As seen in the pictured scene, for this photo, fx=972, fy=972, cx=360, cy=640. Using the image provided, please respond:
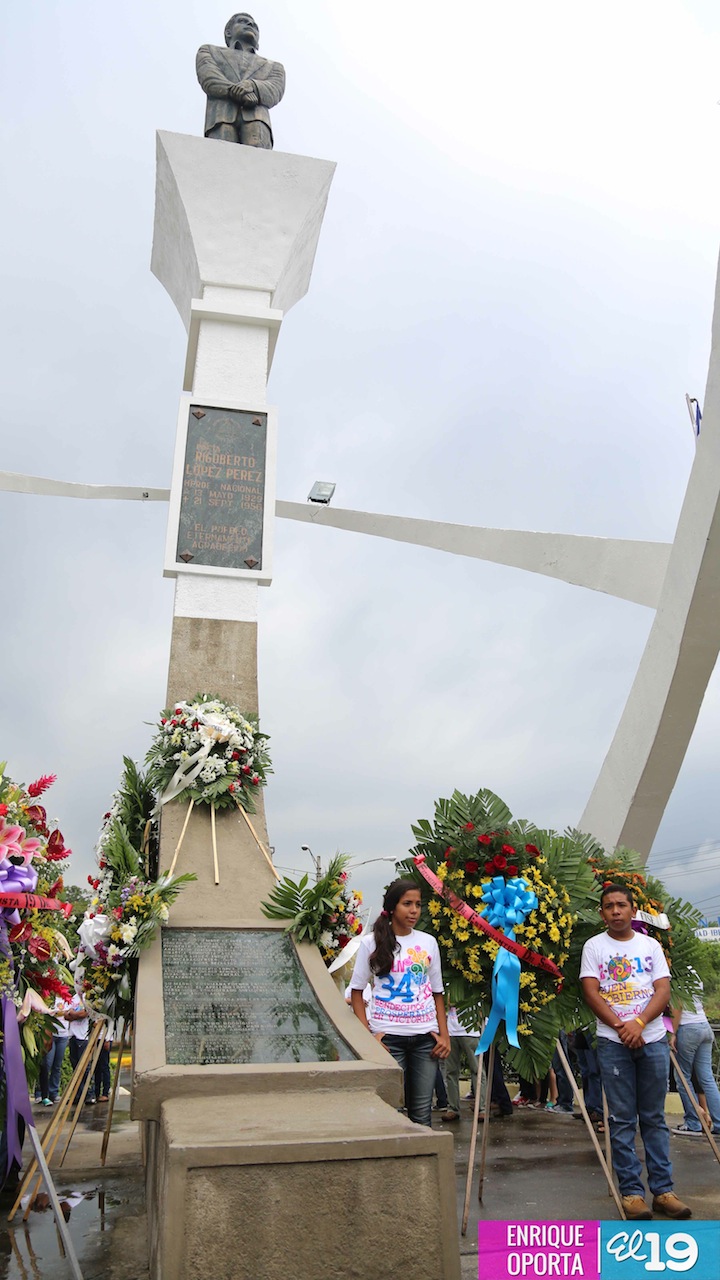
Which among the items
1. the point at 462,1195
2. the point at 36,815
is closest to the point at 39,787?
the point at 36,815

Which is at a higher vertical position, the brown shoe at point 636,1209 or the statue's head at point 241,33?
the statue's head at point 241,33

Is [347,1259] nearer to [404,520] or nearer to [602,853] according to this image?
[602,853]

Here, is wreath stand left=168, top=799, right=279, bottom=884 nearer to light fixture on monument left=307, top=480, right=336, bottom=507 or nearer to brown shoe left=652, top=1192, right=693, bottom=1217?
brown shoe left=652, top=1192, right=693, bottom=1217

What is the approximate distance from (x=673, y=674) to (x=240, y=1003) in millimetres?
5559

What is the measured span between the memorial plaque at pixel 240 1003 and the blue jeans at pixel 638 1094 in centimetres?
115

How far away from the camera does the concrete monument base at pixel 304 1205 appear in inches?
111

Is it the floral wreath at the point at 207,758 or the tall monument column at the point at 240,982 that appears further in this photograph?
the floral wreath at the point at 207,758

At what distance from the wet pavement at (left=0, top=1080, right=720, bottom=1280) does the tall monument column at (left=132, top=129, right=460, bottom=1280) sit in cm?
24

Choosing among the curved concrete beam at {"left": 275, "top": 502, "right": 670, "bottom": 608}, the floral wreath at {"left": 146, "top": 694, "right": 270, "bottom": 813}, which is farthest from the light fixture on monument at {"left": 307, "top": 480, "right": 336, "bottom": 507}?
the floral wreath at {"left": 146, "top": 694, "right": 270, "bottom": 813}

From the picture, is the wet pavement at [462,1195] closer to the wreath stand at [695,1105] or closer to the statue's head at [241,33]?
the wreath stand at [695,1105]

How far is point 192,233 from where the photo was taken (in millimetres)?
9195

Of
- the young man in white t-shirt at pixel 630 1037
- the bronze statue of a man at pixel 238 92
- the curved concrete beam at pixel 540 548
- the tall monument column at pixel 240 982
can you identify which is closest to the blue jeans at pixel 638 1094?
the young man in white t-shirt at pixel 630 1037

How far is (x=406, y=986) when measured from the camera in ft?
15.1

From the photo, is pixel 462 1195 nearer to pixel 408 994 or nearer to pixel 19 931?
pixel 408 994
